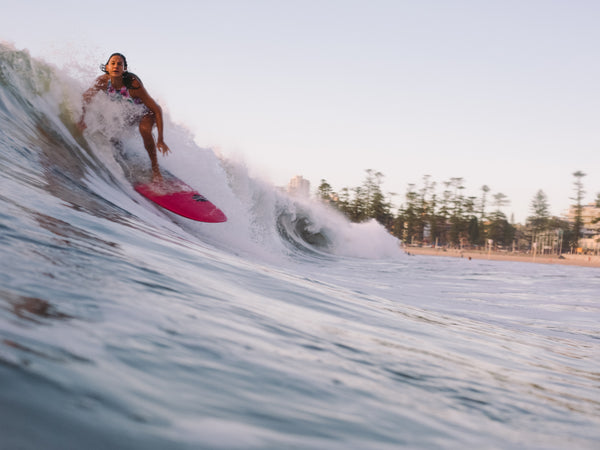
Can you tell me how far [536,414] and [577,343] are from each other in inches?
100

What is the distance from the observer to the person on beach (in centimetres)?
677

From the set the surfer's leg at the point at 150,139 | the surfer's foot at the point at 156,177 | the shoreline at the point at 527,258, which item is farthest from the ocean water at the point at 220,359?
the shoreline at the point at 527,258

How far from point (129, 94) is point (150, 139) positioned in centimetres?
77

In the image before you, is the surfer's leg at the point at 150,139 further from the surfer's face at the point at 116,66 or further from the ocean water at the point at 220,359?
the ocean water at the point at 220,359

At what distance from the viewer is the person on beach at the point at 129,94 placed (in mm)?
6772

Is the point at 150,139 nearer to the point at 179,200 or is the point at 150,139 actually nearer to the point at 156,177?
the point at 156,177

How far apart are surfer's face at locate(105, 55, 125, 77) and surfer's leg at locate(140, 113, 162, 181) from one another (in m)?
0.81

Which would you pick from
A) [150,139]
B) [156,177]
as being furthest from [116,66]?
[156,177]

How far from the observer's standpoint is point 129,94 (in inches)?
283

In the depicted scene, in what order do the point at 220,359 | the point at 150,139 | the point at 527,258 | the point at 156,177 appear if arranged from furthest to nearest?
the point at 527,258 < the point at 156,177 < the point at 150,139 < the point at 220,359

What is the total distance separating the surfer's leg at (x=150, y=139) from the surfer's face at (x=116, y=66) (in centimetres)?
81

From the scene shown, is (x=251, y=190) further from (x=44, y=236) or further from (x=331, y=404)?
(x=331, y=404)

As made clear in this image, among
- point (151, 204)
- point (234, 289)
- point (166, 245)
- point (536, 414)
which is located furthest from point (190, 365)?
point (151, 204)

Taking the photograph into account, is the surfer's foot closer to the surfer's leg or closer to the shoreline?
the surfer's leg
